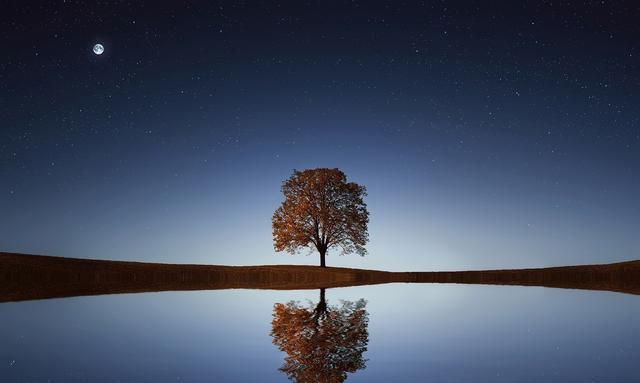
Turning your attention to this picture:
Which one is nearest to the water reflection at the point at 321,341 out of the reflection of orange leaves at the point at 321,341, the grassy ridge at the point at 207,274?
the reflection of orange leaves at the point at 321,341

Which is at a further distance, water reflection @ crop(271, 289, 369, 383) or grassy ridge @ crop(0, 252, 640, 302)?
grassy ridge @ crop(0, 252, 640, 302)

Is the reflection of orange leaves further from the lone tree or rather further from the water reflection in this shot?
the lone tree

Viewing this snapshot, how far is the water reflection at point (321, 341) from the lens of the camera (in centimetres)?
755

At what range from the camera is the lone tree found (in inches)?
2272

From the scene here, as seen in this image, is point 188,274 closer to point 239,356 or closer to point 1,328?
point 1,328

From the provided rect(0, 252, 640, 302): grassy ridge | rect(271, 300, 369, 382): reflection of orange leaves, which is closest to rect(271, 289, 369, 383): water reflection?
rect(271, 300, 369, 382): reflection of orange leaves

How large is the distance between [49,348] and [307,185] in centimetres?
4892

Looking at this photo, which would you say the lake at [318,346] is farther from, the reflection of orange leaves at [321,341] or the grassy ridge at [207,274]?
the grassy ridge at [207,274]

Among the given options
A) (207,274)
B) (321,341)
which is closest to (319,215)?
(207,274)

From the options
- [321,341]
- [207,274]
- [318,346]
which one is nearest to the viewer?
[318,346]

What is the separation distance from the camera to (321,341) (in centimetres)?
1023

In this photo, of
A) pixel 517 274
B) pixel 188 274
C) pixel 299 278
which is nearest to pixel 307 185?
pixel 299 278

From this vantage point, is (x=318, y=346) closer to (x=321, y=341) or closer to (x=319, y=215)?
(x=321, y=341)

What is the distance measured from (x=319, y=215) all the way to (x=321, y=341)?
47454 millimetres
